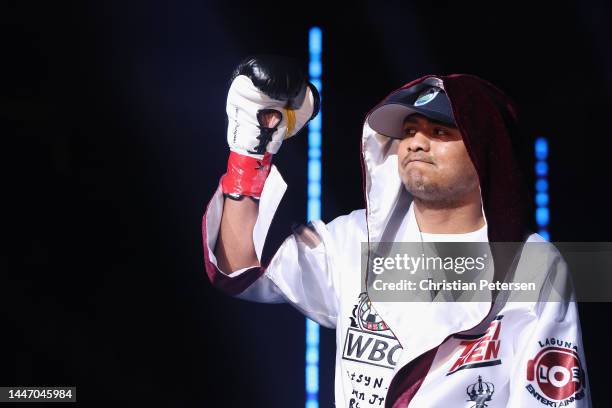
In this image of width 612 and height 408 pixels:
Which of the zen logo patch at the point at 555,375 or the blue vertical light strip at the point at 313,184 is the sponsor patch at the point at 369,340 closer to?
the zen logo patch at the point at 555,375

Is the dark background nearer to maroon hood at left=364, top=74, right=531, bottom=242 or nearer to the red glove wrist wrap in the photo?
the red glove wrist wrap

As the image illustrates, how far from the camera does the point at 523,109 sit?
8.58 feet

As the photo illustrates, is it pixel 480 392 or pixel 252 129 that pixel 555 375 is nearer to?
pixel 480 392

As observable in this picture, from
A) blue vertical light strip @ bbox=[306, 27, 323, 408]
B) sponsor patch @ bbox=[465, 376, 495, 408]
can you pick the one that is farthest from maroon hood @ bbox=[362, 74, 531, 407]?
blue vertical light strip @ bbox=[306, 27, 323, 408]

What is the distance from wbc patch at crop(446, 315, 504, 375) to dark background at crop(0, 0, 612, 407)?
779 millimetres

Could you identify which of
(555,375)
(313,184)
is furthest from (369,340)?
(313,184)

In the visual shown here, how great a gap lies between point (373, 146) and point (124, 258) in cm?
93

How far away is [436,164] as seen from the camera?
6.43 ft

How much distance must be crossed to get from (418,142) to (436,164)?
0.22 feet

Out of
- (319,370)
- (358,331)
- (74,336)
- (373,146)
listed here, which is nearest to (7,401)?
(74,336)

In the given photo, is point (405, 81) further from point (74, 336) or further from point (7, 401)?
point (7, 401)

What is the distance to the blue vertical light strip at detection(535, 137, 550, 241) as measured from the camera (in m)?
2.64

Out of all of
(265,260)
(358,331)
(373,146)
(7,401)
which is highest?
(373,146)

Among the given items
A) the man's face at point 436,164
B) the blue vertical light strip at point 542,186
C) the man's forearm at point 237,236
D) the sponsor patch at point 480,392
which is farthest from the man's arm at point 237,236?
the blue vertical light strip at point 542,186
